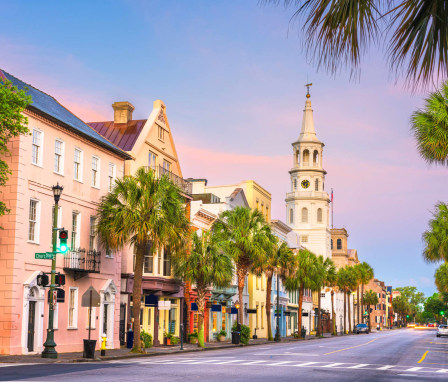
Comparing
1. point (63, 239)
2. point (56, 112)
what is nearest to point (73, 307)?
point (63, 239)

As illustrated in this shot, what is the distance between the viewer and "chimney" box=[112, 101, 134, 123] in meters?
47.5

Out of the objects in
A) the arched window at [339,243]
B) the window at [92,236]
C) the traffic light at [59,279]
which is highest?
the arched window at [339,243]

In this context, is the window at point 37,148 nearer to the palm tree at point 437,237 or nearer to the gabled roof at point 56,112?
the gabled roof at point 56,112

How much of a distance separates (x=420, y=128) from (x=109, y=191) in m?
19.8

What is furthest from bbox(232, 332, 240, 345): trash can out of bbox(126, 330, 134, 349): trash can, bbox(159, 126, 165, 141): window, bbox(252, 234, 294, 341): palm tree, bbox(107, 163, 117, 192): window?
bbox(107, 163, 117, 192): window

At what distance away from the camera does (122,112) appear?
4775cm

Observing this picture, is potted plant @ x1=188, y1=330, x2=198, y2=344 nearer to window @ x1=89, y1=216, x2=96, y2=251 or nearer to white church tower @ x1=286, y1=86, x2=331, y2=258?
window @ x1=89, y1=216, x2=96, y2=251

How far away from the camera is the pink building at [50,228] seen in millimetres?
29469

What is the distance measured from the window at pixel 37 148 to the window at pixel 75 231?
428 cm

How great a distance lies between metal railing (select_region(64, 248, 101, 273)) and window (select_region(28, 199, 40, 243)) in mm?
2521

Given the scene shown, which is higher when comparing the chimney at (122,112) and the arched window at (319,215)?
the arched window at (319,215)

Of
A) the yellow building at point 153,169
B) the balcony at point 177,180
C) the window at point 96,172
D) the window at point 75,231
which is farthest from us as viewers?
the balcony at point 177,180

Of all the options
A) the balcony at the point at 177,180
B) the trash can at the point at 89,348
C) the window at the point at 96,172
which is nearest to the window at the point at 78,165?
the window at the point at 96,172

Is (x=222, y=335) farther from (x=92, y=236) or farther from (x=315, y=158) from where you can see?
(x=315, y=158)
